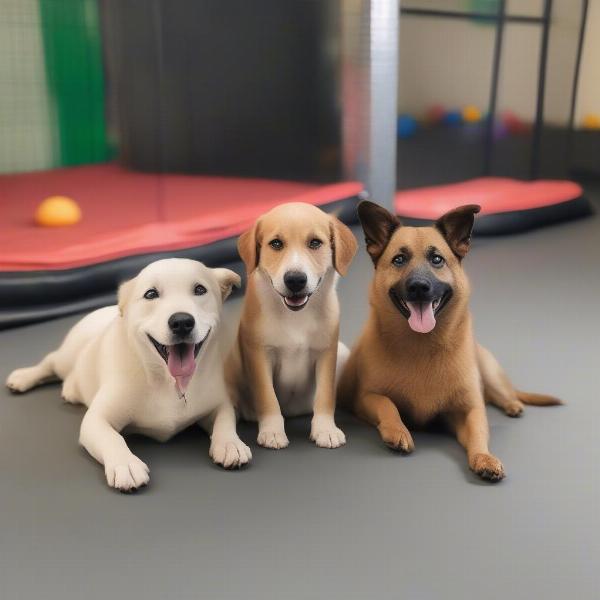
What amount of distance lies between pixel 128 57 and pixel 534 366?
7.97ft

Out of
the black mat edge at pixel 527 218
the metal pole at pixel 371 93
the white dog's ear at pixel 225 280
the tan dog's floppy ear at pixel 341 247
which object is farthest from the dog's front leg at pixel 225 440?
the metal pole at pixel 371 93

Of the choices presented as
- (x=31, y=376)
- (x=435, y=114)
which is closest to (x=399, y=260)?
(x=31, y=376)

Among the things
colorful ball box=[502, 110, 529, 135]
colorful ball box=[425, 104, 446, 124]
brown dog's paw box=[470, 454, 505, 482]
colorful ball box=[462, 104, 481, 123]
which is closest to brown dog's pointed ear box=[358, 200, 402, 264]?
brown dog's paw box=[470, 454, 505, 482]

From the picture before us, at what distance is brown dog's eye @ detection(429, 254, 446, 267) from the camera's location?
2.07 meters

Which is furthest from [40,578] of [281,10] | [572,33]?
[572,33]

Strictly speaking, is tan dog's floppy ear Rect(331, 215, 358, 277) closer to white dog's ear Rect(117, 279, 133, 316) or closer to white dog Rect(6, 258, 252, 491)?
white dog Rect(6, 258, 252, 491)

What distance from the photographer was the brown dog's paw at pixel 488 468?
1949 mm

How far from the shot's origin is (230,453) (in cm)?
203

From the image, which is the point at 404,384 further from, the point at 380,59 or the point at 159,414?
the point at 380,59

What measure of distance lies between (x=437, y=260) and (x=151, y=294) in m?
0.74

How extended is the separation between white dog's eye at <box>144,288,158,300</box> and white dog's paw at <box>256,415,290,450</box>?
47 centimetres

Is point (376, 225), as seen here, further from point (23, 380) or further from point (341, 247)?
point (23, 380)

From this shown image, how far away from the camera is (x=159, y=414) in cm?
207

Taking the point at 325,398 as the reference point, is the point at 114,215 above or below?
above
